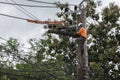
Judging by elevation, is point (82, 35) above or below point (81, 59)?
above

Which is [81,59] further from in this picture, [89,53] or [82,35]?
[89,53]

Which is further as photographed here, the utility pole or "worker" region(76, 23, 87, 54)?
"worker" region(76, 23, 87, 54)

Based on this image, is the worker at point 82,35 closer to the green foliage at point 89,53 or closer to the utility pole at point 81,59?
the utility pole at point 81,59

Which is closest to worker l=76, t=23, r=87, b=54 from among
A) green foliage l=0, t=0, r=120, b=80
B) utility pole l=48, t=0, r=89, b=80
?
utility pole l=48, t=0, r=89, b=80

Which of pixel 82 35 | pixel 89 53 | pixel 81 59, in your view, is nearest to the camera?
pixel 82 35

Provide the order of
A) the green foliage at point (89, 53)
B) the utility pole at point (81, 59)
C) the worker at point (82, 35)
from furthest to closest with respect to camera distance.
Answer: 1. the green foliage at point (89, 53)
2. the worker at point (82, 35)
3. the utility pole at point (81, 59)

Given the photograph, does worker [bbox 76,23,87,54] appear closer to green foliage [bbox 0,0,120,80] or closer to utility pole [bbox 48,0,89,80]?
utility pole [bbox 48,0,89,80]

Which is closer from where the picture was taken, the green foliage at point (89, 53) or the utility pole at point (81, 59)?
the utility pole at point (81, 59)

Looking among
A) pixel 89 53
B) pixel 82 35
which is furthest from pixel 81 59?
pixel 89 53

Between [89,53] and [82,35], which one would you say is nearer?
[82,35]

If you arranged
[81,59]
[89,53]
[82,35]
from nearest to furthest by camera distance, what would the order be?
[82,35], [81,59], [89,53]

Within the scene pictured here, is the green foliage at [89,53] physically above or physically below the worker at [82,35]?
above

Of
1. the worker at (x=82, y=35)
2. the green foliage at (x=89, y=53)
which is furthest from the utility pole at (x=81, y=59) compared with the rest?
the green foliage at (x=89, y=53)

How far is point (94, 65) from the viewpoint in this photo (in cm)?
3319
